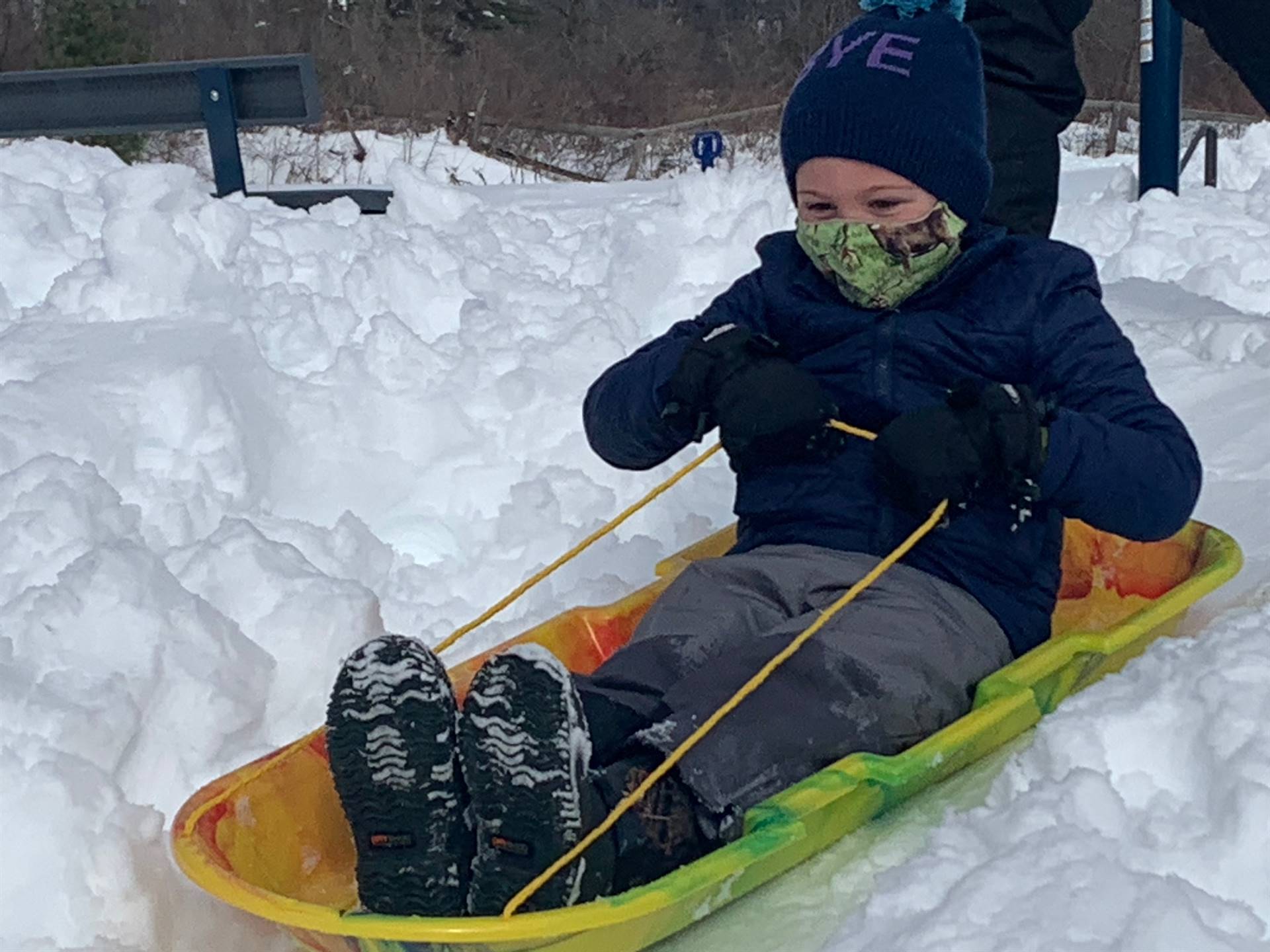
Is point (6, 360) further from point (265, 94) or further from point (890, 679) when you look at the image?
point (265, 94)

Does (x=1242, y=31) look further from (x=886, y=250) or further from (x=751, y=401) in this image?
(x=751, y=401)

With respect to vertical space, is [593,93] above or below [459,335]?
below

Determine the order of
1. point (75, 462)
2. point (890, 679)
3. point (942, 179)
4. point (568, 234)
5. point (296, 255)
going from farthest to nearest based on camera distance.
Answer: point (568, 234)
point (296, 255)
point (75, 462)
point (942, 179)
point (890, 679)

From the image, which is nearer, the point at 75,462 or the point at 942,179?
the point at 942,179

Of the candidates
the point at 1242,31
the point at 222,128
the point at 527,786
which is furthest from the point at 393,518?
the point at 222,128

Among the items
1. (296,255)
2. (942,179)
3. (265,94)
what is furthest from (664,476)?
(265,94)

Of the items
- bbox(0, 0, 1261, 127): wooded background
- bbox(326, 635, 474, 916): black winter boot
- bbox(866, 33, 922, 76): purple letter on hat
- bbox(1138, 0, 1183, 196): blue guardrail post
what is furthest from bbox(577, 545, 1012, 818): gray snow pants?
bbox(0, 0, 1261, 127): wooded background

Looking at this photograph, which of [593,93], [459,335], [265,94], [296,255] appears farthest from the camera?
[593,93]

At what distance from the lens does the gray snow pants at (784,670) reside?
178 centimetres

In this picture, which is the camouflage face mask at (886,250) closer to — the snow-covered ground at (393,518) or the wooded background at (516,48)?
the snow-covered ground at (393,518)

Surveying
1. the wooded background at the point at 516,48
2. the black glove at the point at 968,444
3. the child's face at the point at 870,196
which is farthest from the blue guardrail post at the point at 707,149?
the wooded background at the point at 516,48

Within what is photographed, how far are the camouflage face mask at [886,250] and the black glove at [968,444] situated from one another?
297 millimetres

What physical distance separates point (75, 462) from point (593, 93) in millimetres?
18850

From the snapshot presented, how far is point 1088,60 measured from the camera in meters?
21.8
